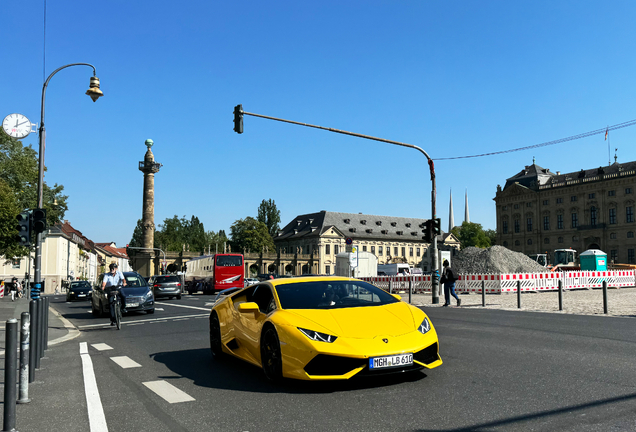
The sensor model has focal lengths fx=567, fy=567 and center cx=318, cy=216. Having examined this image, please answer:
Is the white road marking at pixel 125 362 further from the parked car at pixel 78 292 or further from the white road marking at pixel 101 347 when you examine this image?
the parked car at pixel 78 292

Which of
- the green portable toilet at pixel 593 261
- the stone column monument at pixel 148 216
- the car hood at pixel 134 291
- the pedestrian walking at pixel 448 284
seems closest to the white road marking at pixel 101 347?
the car hood at pixel 134 291

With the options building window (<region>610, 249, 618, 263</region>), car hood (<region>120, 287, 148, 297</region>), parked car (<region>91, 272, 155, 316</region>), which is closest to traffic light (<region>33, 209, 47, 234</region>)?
parked car (<region>91, 272, 155, 316</region>)

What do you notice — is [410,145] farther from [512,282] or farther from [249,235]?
[249,235]

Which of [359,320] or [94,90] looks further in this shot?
[94,90]

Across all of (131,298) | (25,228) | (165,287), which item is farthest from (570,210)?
(25,228)

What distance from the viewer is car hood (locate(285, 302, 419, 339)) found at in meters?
5.99

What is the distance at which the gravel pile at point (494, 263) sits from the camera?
47719 millimetres

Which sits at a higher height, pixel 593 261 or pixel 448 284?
pixel 593 261

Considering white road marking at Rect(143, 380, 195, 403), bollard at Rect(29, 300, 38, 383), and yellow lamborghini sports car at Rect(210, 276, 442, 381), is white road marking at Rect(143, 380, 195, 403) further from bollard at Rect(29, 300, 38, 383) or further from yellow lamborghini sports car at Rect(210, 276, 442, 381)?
bollard at Rect(29, 300, 38, 383)

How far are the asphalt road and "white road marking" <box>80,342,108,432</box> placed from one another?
6cm

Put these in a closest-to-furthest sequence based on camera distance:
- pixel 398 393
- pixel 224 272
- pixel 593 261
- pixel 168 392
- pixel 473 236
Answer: pixel 398 393
pixel 168 392
pixel 224 272
pixel 593 261
pixel 473 236

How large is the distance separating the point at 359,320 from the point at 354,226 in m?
120

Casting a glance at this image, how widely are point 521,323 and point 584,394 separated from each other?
8031 millimetres

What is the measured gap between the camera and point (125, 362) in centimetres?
880
